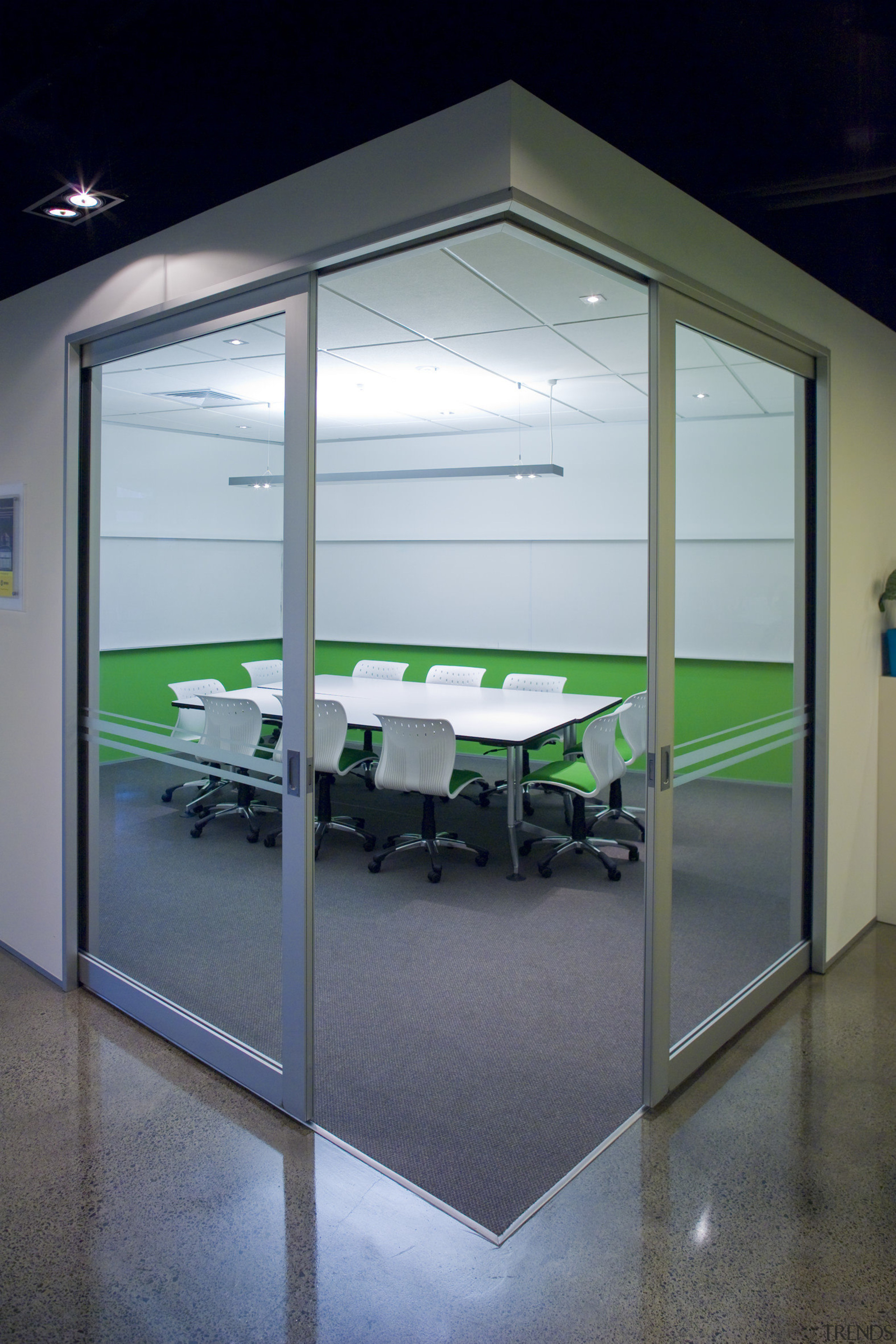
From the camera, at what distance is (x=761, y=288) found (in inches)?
119

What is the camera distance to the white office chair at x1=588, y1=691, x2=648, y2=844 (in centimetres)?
447

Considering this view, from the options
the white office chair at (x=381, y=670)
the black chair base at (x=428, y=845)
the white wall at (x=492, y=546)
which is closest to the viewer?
the black chair base at (x=428, y=845)

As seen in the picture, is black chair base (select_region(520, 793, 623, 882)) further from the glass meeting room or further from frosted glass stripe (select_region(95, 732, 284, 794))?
frosted glass stripe (select_region(95, 732, 284, 794))

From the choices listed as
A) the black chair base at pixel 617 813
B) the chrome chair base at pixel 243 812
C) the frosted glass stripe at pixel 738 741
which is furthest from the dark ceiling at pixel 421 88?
the black chair base at pixel 617 813

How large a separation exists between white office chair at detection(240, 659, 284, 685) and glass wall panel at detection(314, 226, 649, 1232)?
1.12 metres

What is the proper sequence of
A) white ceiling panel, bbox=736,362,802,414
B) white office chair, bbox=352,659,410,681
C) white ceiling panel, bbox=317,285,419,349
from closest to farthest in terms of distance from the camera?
white ceiling panel, bbox=736,362,802,414 < white ceiling panel, bbox=317,285,419,349 < white office chair, bbox=352,659,410,681

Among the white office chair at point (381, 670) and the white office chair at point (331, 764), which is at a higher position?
the white office chair at point (381, 670)

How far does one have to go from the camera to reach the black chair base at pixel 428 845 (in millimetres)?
4883

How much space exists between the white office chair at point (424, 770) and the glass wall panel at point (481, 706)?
20 millimetres

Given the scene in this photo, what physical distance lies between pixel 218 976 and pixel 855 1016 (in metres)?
2.29

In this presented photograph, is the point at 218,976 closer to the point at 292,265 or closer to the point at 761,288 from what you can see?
the point at 292,265

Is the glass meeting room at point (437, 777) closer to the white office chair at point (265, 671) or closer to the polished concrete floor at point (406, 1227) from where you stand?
the white office chair at point (265, 671)

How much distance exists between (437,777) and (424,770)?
0.26 ft

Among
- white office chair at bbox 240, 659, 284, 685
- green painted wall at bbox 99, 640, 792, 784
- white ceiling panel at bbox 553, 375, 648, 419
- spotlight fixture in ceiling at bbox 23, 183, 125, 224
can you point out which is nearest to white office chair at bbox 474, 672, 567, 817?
white ceiling panel at bbox 553, 375, 648, 419
